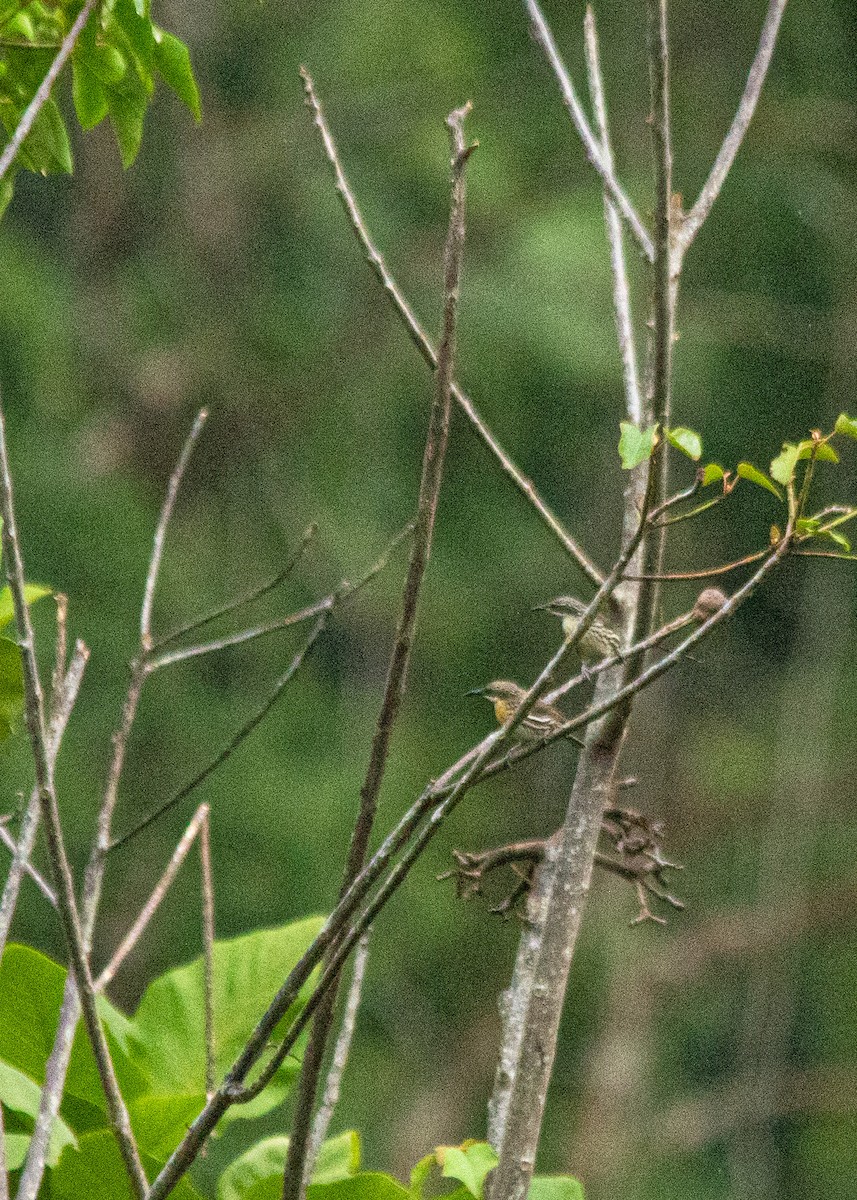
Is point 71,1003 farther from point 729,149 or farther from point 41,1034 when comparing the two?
point 729,149

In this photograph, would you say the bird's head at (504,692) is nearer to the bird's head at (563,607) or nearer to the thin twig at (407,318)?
the bird's head at (563,607)

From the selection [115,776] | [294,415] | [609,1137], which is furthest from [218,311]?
[115,776]

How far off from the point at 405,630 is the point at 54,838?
0.78ft

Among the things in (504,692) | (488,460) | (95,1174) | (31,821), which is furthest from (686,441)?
(488,460)

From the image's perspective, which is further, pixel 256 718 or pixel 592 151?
pixel 592 151

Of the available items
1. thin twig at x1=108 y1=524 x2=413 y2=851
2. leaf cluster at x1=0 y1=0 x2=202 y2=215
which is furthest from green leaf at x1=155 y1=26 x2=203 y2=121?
thin twig at x1=108 y1=524 x2=413 y2=851

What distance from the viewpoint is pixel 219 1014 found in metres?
1.44

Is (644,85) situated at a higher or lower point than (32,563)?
higher

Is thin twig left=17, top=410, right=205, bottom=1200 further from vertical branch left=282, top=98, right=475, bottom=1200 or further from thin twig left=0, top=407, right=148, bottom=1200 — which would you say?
vertical branch left=282, top=98, right=475, bottom=1200

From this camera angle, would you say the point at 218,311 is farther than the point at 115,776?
Yes

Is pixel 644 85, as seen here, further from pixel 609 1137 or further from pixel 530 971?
pixel 530 971

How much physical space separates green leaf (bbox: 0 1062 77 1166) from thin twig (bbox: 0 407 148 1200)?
0.14 meters

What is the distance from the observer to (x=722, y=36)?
25.0 feet

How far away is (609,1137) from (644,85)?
179 inches
